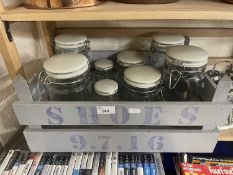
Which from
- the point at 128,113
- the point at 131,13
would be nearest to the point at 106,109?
the point at 128,113

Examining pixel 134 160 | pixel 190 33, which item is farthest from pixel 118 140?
pixel 190 33

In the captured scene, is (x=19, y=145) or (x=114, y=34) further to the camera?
(x=114, y=34)

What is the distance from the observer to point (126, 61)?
2.13ft

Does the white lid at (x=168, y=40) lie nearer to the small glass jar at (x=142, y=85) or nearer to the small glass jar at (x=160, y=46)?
the small glass jar at (x=160, y=46)

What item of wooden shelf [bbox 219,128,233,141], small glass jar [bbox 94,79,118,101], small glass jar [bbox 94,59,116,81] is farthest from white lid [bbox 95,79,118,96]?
wooden shelf [bbox 219,128,233,141]

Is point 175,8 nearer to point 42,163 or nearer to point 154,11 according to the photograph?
point 154,11

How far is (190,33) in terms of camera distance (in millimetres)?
795

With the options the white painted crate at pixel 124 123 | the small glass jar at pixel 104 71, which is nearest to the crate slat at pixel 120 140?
the white painted crate at pixel 124 123

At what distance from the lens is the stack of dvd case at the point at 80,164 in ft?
1.89

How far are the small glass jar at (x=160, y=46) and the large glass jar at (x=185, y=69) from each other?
0.26 feet

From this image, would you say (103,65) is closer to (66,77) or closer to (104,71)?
(104,71)

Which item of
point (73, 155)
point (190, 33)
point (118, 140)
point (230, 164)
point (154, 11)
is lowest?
point (230, 164)

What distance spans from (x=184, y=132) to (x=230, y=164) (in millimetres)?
312

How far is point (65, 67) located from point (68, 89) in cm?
8
